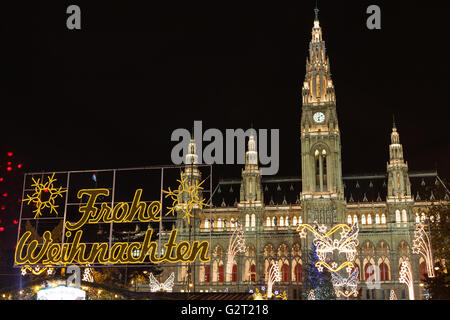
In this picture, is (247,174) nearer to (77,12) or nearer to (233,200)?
(233,200)

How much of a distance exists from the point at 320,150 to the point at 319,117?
Answer: 5.81 metres

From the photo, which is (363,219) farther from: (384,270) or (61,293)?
(61,293)

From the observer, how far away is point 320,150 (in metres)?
86.6

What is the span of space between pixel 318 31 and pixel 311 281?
52.0 m

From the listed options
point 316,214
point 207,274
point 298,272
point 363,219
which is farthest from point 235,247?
point 363,219

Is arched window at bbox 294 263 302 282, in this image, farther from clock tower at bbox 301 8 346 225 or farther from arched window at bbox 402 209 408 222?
arched window at bbox 402 209 408 222

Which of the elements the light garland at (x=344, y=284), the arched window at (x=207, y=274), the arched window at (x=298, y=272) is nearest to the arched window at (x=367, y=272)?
the light garland at (x=344, y=284)

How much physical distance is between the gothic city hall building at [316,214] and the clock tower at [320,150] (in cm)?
16

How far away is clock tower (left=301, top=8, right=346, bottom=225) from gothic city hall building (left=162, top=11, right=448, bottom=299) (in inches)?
6.4

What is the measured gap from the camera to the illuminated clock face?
288 ft

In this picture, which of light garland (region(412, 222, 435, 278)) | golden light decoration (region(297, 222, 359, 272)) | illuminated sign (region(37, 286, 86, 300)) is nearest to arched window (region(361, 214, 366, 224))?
golden light decoration (region(297, 222, 359, 272))

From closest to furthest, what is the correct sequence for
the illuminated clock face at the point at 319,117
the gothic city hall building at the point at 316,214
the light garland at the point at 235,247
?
1. the light garland at the point at 235,247
2. the gothic city hall building at the point at 316,214
3. the illuminated clock face at the point at 319,117

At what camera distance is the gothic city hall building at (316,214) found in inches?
3265

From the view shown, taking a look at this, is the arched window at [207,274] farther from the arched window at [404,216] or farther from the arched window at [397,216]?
the arched window at [404,216]
